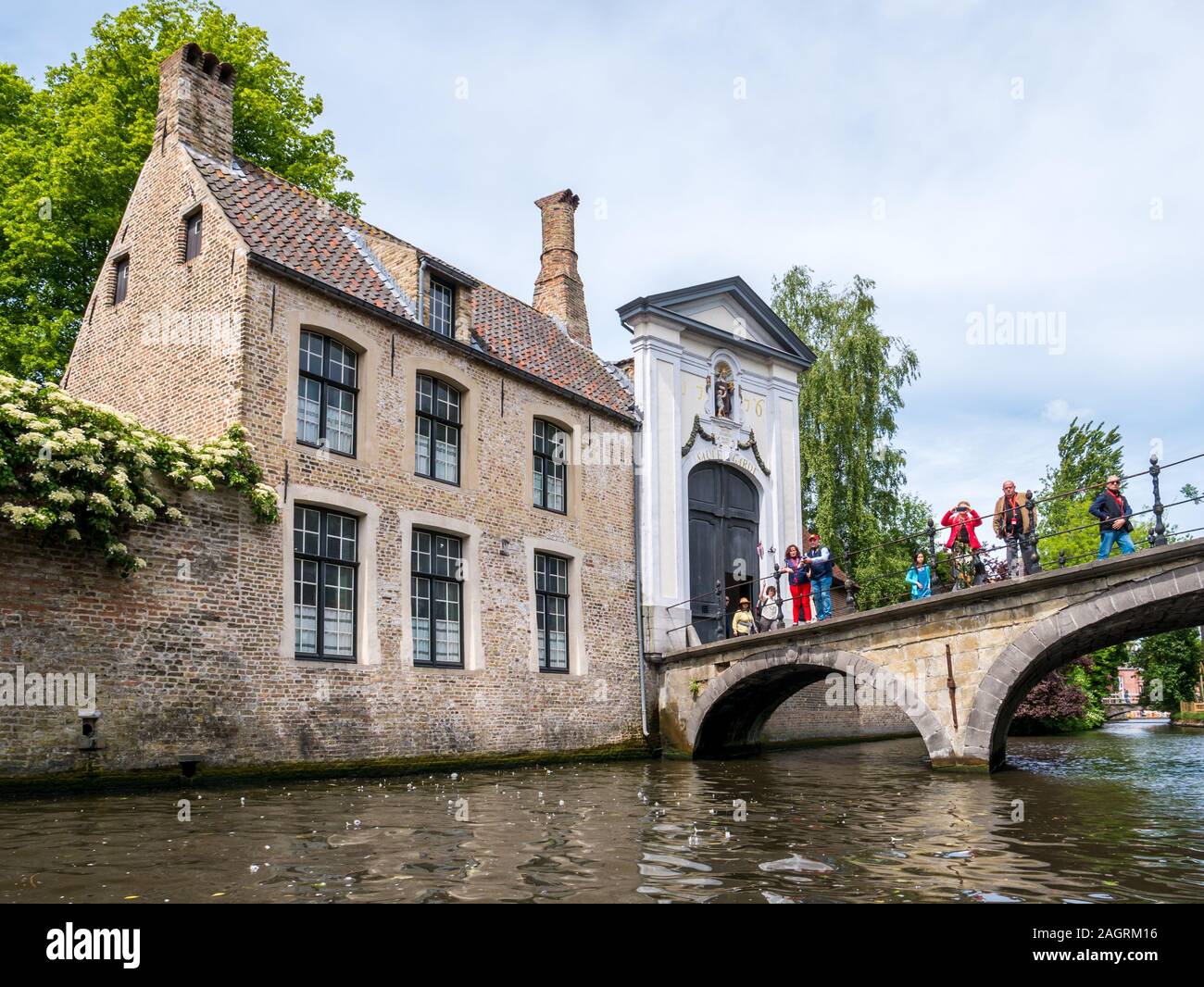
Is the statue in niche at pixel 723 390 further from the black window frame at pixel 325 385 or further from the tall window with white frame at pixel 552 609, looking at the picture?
the black window frame at pixel 325 385

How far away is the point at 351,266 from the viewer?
45.0ft

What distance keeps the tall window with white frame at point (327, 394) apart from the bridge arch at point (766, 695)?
6930 mm

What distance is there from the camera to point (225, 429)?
1139cm

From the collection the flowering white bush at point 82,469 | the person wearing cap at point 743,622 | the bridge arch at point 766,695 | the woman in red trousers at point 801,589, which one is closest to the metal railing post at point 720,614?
the person wearing cap at point 743,622

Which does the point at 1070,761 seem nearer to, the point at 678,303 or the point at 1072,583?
the point at 1072,583

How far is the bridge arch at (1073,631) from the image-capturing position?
1092 centimetres

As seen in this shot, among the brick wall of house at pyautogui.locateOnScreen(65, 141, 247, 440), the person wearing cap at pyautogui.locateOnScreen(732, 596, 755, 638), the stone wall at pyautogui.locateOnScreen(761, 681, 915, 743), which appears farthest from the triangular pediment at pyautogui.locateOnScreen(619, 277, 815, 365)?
the brick wall of house at pyautogui.locateOnScreen(65, 141, 247, 440)

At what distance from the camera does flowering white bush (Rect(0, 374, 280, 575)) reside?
8.85 m

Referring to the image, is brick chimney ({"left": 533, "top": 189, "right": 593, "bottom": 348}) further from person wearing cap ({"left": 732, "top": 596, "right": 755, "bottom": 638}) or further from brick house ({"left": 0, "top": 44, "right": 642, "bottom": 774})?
person wearing cap ({"left": 732, "top": 596, "right": 755, "bottom": 638})

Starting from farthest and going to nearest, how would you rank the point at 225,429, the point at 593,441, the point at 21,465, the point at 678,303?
the point at 678,303 < the point at 593,441 < the point at 225,429 < the point at 21,465

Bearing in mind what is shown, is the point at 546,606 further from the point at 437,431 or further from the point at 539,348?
the point at 539,348
